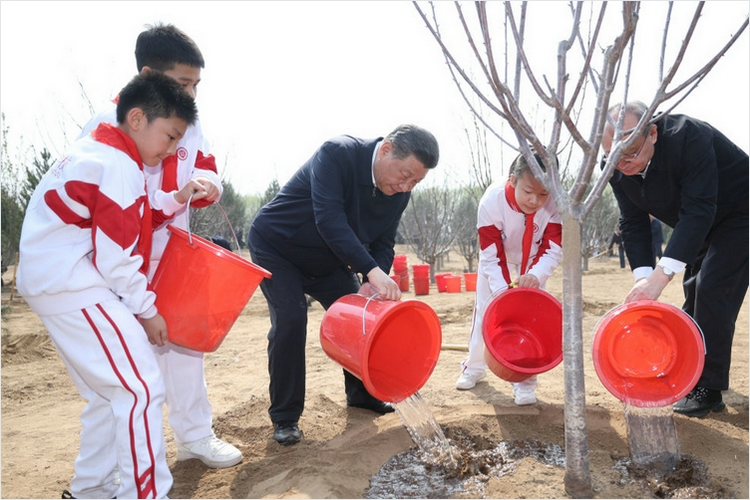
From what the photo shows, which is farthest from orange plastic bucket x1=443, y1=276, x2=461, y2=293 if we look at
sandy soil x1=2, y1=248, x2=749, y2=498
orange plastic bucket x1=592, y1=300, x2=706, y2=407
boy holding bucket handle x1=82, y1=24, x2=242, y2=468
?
boy holding bucket handle x1=82, y1=24, x2=242, y2=468

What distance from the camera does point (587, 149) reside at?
196cm

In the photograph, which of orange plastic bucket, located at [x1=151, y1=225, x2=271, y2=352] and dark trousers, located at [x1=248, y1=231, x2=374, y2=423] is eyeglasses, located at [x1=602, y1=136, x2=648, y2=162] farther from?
orange plastic bucket, located at [x1=151, y1=225, x2=271, y2=352]

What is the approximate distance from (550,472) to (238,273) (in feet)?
5.25

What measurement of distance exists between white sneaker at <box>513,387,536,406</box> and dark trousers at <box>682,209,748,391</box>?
2.98 ft

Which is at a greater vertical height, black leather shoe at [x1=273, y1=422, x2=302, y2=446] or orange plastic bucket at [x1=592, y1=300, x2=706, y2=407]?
orange plastic bucket at [x1=592, y1=300, x2=706, y2=407]

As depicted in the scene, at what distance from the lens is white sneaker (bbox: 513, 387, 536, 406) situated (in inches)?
132

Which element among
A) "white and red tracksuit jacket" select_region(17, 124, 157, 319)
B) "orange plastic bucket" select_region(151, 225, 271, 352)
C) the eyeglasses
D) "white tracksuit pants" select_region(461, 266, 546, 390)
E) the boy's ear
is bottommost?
"white tracksuit pants" select_region(461, 266, 546, 390)

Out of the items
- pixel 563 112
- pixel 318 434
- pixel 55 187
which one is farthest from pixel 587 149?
pixel 318 434

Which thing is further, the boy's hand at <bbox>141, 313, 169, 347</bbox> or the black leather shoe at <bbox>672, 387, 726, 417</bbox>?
the black leather shoe at <bbox>672, 387, 726, 417</bbox>

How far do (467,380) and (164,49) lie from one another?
8.58ft

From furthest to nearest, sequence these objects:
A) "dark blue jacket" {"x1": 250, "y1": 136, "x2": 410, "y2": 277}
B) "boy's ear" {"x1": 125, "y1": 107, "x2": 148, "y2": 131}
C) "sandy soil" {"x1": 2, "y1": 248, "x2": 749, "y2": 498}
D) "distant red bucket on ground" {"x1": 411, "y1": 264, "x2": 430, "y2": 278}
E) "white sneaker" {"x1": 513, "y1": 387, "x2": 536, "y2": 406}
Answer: "distant red bucket on ground" {"x1": 411, "y1": 264, "x2": 430, "y2": 278}
"white sneaker" {"x1": 513, "y1": 387, "x2": 536, "y2": 406}
"dark blue jacket" {"x1": 250, "y1": 136, "x2": 410, "y2": 277}
"sandy soil" {"x1": 2, "y1": 248, "x2": 749, "y2": 498}
"boy's ear" {"x1": 125, "y1": 107, "x2": 148, "y2": 131}

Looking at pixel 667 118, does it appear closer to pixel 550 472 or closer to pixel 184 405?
pixel 550 472

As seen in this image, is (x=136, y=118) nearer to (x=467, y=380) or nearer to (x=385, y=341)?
(x=385, y=341)

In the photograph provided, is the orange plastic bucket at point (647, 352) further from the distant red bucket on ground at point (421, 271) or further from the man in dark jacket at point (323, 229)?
the distant red bucket on ground at point (421, 271)
